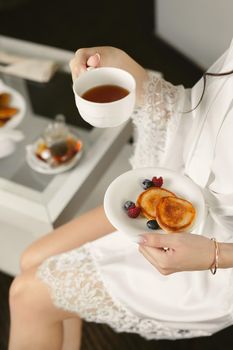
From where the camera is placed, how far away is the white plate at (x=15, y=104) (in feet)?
4.86

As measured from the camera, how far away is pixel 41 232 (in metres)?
1.35

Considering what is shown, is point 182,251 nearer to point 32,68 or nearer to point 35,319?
point 35,319

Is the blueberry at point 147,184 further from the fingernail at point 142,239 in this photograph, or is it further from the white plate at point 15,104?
the white plate at point 15,104

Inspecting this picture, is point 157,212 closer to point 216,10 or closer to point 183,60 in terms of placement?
point 216,10

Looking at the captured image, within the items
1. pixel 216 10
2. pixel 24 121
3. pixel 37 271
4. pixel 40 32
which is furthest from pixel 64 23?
pixel 37 271

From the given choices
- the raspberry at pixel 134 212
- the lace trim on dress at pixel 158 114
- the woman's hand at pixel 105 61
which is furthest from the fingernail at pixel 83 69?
the raspberry at pixel 134 212

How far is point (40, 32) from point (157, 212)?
7.59 feet

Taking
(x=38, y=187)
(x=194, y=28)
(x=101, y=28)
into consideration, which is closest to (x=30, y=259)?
(x=38, y=187)

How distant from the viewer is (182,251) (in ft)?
2.66

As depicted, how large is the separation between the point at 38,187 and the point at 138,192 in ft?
1.54

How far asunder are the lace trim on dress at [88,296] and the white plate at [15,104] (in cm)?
59

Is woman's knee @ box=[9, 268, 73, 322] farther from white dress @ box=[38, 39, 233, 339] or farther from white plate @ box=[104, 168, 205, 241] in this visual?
white plate @ box=[104, 168, 205, 241]

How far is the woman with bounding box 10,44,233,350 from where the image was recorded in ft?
3.19

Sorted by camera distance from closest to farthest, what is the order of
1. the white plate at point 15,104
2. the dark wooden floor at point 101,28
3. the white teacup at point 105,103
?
1. the white teacup at point 105,103
2. the white plate at point 15,104
3. the dark wooden floor at point 101,28
